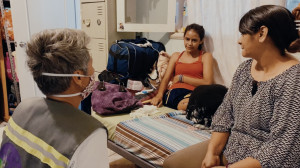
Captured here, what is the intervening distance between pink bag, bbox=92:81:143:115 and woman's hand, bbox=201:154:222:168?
34.8 inches

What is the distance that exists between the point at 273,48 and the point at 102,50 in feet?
6.70

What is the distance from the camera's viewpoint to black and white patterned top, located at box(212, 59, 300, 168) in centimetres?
94

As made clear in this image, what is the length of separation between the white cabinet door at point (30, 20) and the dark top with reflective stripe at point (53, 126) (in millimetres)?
2033

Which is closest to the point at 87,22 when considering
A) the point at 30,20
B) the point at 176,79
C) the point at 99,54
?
the point at 99,54

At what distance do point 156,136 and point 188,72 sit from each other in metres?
0.85

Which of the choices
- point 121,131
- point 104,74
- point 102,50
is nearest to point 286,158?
point 121,131

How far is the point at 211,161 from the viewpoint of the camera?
116 cm

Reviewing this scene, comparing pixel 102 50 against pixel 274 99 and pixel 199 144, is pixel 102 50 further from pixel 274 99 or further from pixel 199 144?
pixel 274 99

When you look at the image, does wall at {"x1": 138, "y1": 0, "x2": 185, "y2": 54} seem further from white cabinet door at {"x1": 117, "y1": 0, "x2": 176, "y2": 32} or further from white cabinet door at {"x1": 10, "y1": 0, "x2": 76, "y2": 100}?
white cabinet door at {"x1": 10, "y1": 0, "x2": 76, "y2": 100}

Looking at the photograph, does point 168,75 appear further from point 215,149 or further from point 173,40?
point 215,149

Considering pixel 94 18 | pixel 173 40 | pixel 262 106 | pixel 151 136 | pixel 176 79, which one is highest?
pixel 94 18

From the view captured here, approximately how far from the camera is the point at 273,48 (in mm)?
1053

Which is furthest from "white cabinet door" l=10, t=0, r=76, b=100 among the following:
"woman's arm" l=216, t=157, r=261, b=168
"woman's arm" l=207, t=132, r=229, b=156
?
"woman's arm" l=216, t=157, r=261, b=168

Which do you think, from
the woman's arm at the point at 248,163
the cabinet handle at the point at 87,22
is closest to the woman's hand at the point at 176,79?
the woman's arm at the point at 248,163
